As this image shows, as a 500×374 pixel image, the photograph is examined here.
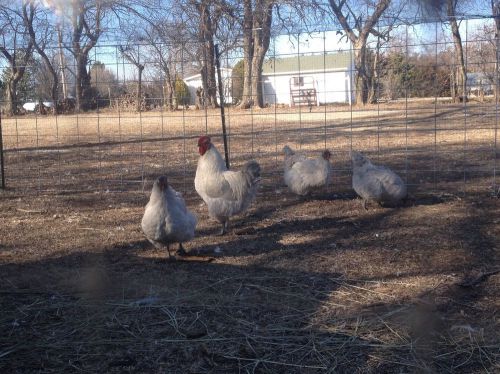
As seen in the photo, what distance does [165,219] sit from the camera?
492 centimetres

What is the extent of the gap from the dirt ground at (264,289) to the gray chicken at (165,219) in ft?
0.75

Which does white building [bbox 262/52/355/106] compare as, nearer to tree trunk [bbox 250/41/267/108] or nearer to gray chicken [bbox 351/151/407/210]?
tree trunk [bbox 250/41/267/108]

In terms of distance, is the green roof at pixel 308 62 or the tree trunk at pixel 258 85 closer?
the tree trunk at pixel 258 85

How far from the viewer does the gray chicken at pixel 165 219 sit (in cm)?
492

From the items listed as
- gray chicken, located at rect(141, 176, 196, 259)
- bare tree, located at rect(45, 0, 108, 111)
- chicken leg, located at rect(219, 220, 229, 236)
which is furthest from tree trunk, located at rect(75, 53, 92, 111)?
gray chicken, located at rect(141, 176, 196, 259)

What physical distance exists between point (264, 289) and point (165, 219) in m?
1.14

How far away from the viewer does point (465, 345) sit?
3295 mm

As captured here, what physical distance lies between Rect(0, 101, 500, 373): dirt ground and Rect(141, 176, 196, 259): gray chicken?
0.23m

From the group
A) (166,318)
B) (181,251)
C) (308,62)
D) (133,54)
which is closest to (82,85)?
(133,54)

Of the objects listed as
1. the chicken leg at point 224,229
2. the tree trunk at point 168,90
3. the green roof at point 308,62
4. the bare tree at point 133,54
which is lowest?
the chicken leg at point 224,229

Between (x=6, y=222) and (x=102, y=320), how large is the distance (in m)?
3.37

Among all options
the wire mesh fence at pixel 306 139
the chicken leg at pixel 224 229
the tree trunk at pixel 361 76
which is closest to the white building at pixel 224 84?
the wire mesh fence at pixel 306 139

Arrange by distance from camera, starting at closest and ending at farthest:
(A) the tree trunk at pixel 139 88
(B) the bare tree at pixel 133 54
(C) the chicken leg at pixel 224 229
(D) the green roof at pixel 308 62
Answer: (C) the chicken leg at pixel 224 229 → (B) the bare tree at pixel 133 54 → (A) the tree trunk at pixel 139 88 → (D) the green roof at pixel 308 62

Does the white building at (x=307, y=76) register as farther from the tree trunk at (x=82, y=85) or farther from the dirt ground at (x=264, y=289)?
the tree trunk at (x=82, y=85)
